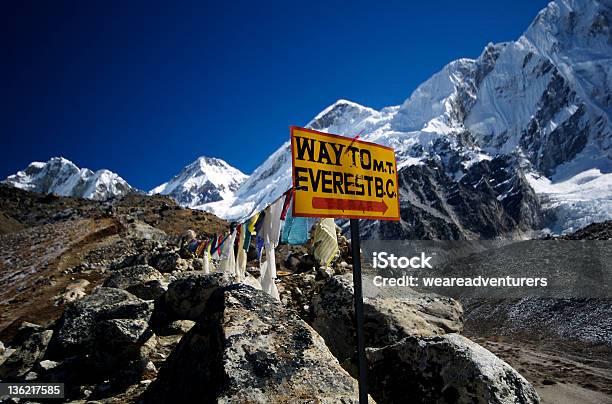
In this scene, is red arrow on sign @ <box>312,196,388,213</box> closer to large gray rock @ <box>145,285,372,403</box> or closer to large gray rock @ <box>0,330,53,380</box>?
large gray rock @ <box>145,285,372,403</box>

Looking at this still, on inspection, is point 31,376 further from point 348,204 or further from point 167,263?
point 167,263

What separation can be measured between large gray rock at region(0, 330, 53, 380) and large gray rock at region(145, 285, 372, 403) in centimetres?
550

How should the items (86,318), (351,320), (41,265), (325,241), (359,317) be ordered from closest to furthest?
1. (359,317)
2. (325,241)
3. (86,318)
4. (351,320)
5. (41,265)

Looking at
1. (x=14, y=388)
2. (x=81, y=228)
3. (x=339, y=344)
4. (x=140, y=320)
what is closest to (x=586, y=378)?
(x=339, y=344)

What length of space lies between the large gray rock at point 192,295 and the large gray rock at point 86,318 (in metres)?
1.28

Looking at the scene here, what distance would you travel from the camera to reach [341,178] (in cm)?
451

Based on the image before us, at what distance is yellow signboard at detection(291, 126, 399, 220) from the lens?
13.8 feet

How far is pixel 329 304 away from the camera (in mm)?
9438

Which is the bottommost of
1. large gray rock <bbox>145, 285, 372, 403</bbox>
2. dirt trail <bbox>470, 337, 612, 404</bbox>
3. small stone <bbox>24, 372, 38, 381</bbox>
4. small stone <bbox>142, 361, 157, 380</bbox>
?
dirt trail <bbox>470, 337, 612, 404</bbox>

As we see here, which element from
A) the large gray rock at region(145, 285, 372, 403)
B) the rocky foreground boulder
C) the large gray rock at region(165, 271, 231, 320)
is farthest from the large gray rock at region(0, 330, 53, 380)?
the rocky foreground boulder

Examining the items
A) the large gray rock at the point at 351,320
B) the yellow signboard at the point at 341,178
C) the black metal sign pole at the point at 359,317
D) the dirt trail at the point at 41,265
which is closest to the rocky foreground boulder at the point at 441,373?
the large gray rock at the point at 351,320

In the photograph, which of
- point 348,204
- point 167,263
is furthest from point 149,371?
point 167,263

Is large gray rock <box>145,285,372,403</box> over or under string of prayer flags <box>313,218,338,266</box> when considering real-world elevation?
under

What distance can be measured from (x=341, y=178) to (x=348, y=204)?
1.02ft
